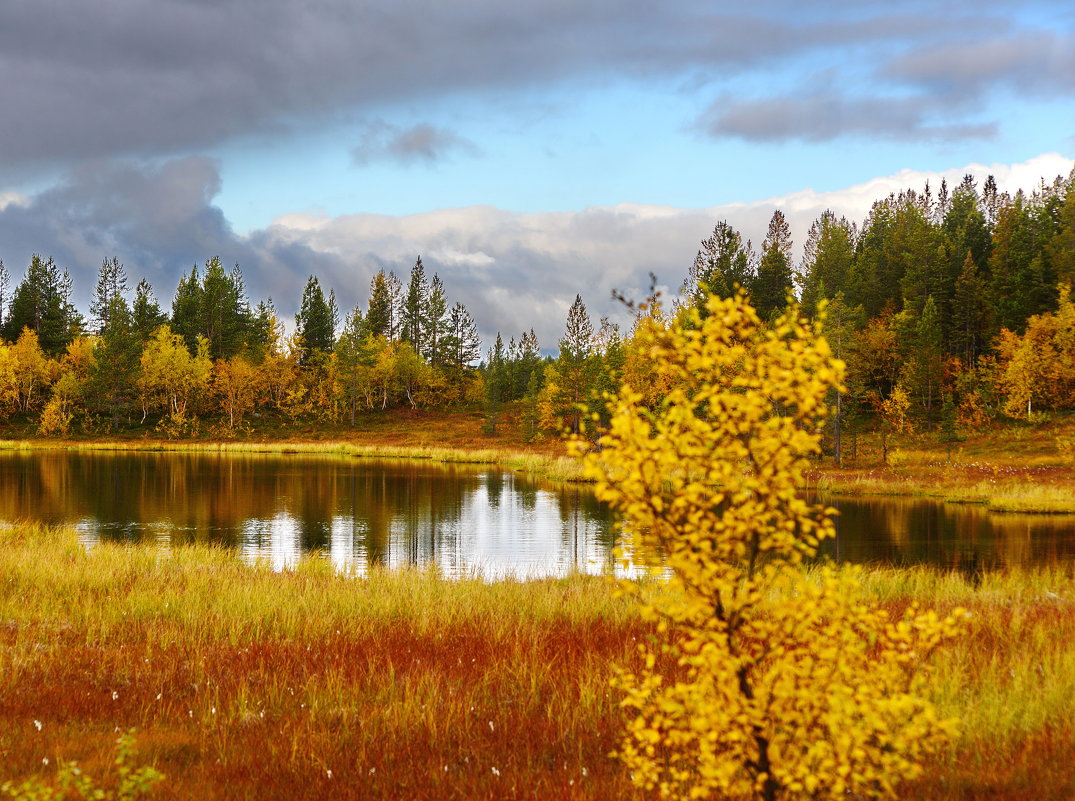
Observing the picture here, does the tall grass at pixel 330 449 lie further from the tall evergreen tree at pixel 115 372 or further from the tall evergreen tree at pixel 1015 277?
the tall evergreen tree at pixel 1015 277

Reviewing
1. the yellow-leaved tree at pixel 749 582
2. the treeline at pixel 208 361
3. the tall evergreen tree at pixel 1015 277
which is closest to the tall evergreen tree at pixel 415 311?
the treeline at pixel 208 361

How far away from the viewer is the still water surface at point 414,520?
26.9 m

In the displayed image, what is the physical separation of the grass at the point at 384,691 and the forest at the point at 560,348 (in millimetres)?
50314

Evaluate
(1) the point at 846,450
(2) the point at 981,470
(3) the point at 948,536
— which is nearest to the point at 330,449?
(1) the point at 846,450

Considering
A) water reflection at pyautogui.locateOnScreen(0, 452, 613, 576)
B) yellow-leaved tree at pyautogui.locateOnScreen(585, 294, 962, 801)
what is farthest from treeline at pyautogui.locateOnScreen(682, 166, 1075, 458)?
yellow-leaved tree at pyautogui.locateOnScreen(585, 294, 962, 801)

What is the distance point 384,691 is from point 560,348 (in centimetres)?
7022

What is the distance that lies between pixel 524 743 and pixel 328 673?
8.59 ft

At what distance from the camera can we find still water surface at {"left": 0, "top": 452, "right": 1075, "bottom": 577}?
88.2 ft

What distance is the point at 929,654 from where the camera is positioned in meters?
8.39

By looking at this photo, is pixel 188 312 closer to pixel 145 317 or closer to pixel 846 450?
pixel 145 317

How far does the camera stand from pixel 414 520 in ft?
116

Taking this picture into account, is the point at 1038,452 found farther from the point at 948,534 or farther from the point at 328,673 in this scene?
the point at 328,673

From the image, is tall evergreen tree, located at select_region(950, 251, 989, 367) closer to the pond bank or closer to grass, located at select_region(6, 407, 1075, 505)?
grass, located at select_region(6, 407, 1075, 505)

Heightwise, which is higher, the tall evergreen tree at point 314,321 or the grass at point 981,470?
the tall evergreen tree at point 314,321
